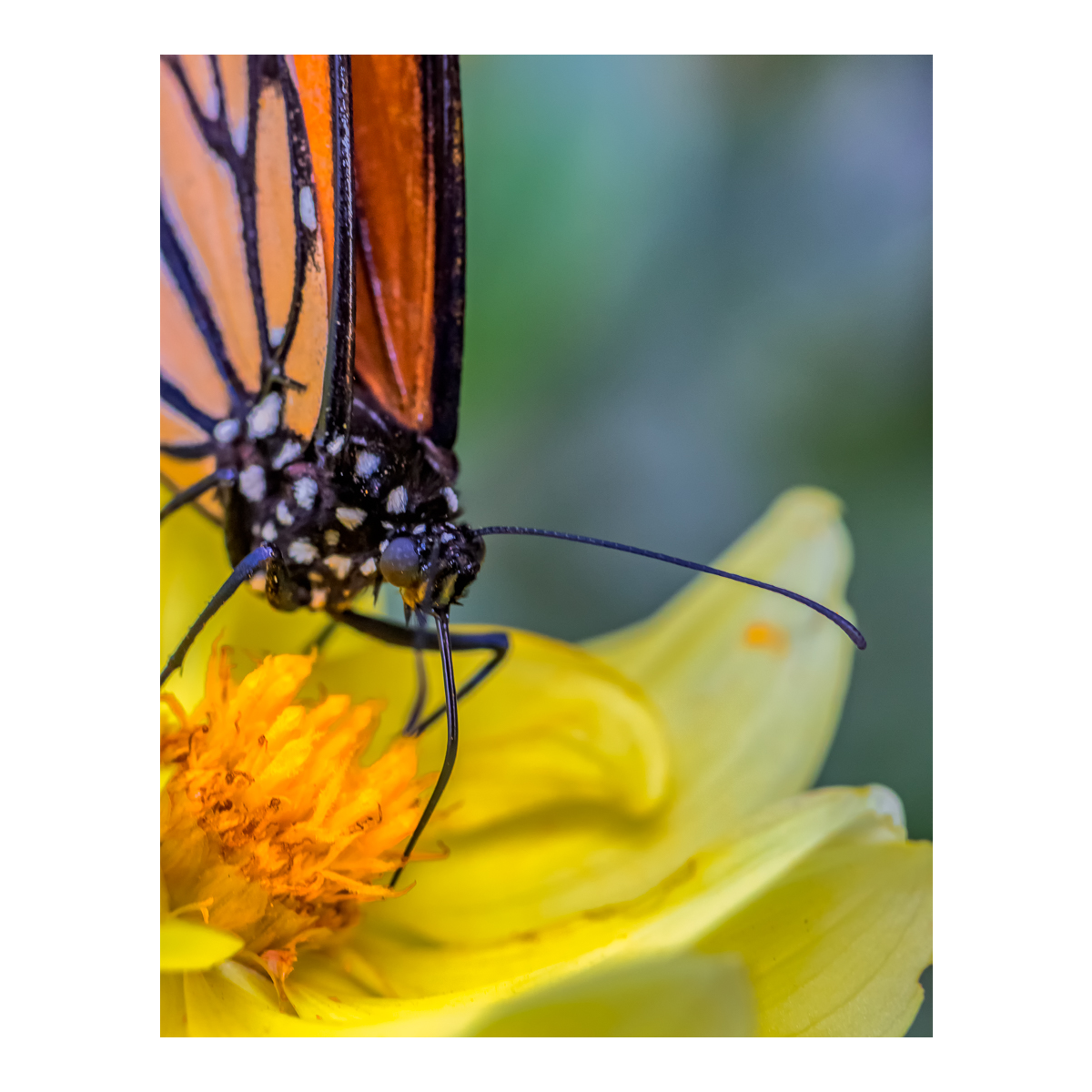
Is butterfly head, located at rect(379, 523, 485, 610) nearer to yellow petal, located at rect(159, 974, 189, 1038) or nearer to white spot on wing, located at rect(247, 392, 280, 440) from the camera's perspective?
white spot on wing, located at rect(247, 392, 280, 440)

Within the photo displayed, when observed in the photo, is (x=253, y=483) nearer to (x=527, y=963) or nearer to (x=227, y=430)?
(x=227, y=430)

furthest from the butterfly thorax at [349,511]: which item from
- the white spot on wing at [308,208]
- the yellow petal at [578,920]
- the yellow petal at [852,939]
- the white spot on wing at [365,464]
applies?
the yellow petal at [852,939]

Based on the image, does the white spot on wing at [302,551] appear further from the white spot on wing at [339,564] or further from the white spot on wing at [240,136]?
the white spot on wing at [240,136]

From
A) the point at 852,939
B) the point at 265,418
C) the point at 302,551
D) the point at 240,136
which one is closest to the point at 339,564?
the point at 302,551

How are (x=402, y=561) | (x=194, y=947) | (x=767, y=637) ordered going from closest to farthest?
(x=194, y=947)
(x=402, y=561)
(x=767, y=637)

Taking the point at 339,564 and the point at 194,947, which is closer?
the point at 194,947
